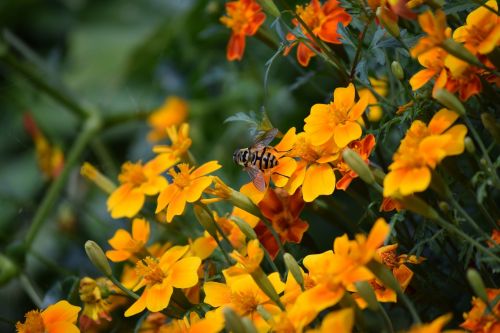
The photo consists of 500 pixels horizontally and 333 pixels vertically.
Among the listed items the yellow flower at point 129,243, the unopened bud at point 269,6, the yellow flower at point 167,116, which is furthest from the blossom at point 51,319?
the yellow flower at point 167,116

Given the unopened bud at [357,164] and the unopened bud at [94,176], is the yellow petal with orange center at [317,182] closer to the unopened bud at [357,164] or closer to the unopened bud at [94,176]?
the unopened bud at [357,164]

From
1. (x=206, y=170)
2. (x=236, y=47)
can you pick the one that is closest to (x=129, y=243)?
(x=206, y=170)

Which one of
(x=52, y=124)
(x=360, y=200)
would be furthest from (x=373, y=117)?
(x=52, y=124)

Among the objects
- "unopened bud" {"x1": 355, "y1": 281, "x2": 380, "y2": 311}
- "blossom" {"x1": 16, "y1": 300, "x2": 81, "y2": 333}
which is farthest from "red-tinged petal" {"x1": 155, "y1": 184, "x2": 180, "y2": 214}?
"unopened bud" {"x1": 355, "y1": 281, "x2": 380, "y2": 311}

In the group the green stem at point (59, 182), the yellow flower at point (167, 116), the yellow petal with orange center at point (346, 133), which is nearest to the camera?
the yellow petal with orange center at point (346, 133)

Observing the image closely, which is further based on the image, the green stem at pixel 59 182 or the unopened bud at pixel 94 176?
the green stem at pixel 59 182

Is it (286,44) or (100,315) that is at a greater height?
(286,44)

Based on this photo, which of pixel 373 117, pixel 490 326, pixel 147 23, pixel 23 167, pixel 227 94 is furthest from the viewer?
pixel 147 23

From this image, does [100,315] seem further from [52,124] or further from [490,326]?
[52,124]

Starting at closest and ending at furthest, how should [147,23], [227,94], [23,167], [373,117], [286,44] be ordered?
1. [286,44]
2. [373,117]
3. [227,94]
4. [23,167]
5. [147,23]
